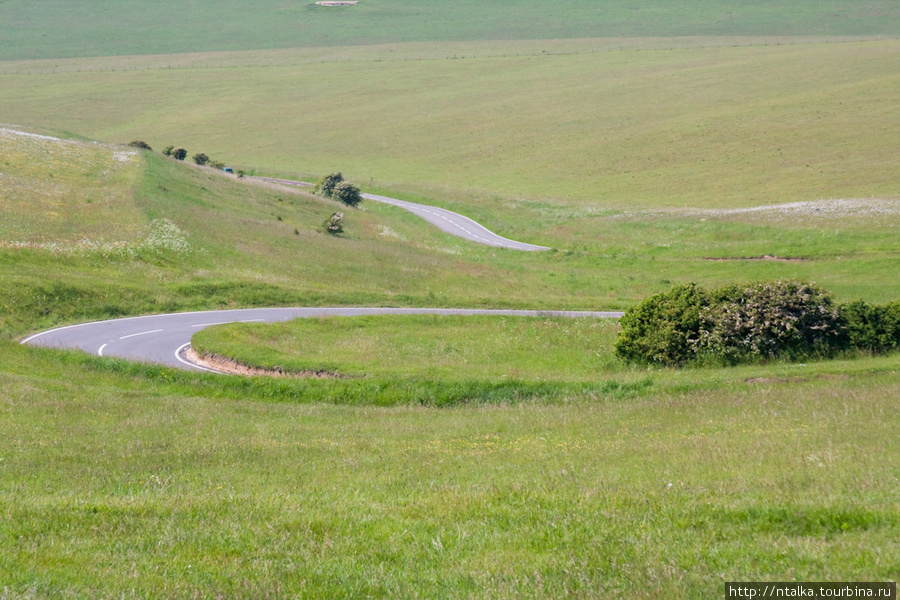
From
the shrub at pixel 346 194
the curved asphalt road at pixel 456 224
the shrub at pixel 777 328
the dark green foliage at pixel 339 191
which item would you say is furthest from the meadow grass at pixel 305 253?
the shrub at pixel 777 328

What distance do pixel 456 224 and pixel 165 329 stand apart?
47813 mm

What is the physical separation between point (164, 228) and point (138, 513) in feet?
123

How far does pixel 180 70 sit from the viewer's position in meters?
179

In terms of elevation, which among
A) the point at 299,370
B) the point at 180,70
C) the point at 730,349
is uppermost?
the point at 180,70

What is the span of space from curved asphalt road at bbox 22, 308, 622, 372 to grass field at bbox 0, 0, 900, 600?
1.38 meters

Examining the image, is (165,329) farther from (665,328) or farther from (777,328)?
(777,328)

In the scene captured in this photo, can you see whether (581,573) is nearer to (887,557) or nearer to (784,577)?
(784,577)

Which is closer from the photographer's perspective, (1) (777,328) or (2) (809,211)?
(1) (777,328)

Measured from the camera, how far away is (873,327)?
847 inches

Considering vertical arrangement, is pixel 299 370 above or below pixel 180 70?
below

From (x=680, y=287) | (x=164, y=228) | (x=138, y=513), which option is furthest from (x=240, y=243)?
(x=138, y=513)

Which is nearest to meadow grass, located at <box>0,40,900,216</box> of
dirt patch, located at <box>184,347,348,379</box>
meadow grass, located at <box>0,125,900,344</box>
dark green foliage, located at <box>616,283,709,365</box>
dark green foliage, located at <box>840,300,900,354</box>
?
meadow grass, located at <box>0,125,900,344</box>

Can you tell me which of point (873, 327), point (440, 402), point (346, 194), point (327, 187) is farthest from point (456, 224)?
point (440, 402)

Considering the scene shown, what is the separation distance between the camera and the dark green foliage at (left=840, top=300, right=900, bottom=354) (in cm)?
2133
